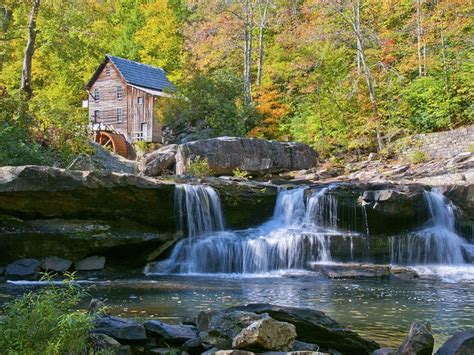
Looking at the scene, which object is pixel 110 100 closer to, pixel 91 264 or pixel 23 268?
pixel 91 264

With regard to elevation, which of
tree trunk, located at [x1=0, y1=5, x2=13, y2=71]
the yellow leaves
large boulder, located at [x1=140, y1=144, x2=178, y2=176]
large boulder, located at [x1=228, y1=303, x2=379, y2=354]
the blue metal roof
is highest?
the yellow leaves

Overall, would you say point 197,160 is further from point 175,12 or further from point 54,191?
point 175,12

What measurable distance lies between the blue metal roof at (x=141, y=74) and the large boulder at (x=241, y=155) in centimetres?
1608

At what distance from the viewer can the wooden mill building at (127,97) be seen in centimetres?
3681

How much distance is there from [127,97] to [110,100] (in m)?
1.74

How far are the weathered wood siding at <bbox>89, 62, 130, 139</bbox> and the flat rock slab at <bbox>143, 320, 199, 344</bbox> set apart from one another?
3350 centimetres

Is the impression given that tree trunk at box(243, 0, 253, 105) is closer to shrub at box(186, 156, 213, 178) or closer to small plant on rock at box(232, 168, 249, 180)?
small plant on rock at box(232, 168, 249, 180)

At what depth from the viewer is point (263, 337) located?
441 centimetres

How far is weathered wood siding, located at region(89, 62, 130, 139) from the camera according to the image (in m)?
38.2

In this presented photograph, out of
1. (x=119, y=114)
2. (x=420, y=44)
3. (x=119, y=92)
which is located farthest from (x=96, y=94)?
(x=420, y=44)

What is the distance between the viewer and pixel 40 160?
16109 mm

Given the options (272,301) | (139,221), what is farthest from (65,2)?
(272,301)

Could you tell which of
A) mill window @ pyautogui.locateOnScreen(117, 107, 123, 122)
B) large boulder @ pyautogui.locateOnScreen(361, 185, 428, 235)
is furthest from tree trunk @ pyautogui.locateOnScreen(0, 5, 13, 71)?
large boulder @ pyautogui.locateOnScreen(361, 185, 428, 235)

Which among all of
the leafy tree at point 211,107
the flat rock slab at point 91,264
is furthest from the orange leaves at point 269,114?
the flat rock slab at point 91,264
